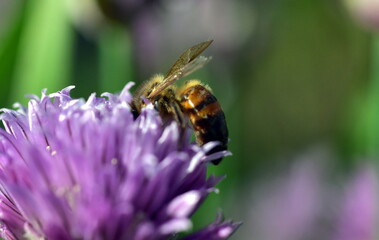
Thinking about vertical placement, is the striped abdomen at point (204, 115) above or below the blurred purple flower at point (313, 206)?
below

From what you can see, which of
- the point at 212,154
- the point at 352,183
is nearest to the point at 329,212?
the point at 352,183

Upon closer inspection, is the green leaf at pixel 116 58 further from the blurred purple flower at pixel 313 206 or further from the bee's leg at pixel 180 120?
the bee's leg at pixel 180 120

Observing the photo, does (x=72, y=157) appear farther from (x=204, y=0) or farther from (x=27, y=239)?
(x=204, y=0)

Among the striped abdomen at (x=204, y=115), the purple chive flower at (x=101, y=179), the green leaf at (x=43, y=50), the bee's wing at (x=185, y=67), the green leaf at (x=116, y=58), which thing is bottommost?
the purple chive flower at (x=101, y=179)

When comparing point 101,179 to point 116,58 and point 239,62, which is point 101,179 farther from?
point 239,62

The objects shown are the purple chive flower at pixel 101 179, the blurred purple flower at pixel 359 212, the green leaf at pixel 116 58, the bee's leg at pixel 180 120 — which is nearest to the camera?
the purple chive flower at pixel 101 179

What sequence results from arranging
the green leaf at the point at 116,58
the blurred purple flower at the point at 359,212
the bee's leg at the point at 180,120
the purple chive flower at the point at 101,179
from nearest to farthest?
the purple chive flower at the point at 101,179 → the bee's leg at the point at 180,120 → the green leaf at the point at 116,58 → the blurred purple flower at the point at 359,212

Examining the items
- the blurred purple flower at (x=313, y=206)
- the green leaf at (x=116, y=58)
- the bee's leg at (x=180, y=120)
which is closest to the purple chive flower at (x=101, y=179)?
the bee's leg at (x=180, y=120)

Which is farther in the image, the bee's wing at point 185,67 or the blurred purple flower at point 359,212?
the blurred purple flower at point 359,212
